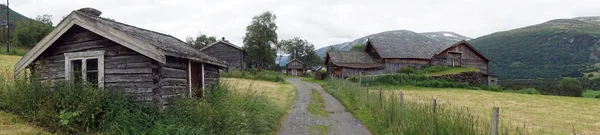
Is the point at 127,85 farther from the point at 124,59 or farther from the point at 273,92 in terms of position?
the point at 273,92

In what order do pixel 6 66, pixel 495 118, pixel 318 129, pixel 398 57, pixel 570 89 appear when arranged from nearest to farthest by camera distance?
pixel 495 118 < pixel 318 129 < pixel 6 66 < pixel 398 57 < pixel 570 89

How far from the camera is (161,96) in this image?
Result: 947 cm

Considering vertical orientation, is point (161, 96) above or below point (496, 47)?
below

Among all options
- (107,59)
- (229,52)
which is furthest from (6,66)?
(229,52)

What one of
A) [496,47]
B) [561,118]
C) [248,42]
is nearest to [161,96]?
[561,118]

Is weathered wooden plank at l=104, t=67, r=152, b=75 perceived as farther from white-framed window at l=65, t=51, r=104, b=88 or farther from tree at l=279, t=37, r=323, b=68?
tree at l=279, t=37, r=323, b=68

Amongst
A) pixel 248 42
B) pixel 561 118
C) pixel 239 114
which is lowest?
pixel 561 118

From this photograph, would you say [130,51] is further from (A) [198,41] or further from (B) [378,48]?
(A) [198,41]

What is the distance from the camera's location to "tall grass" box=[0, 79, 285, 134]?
818 cm

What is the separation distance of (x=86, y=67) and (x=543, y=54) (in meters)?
149

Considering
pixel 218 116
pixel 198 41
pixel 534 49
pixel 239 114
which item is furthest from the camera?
pixel 534 49

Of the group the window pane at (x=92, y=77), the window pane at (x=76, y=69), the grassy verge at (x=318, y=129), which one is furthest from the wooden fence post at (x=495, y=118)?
the window pane at (x=76, y=69)

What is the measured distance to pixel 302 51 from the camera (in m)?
120

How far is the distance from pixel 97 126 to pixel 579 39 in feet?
564
